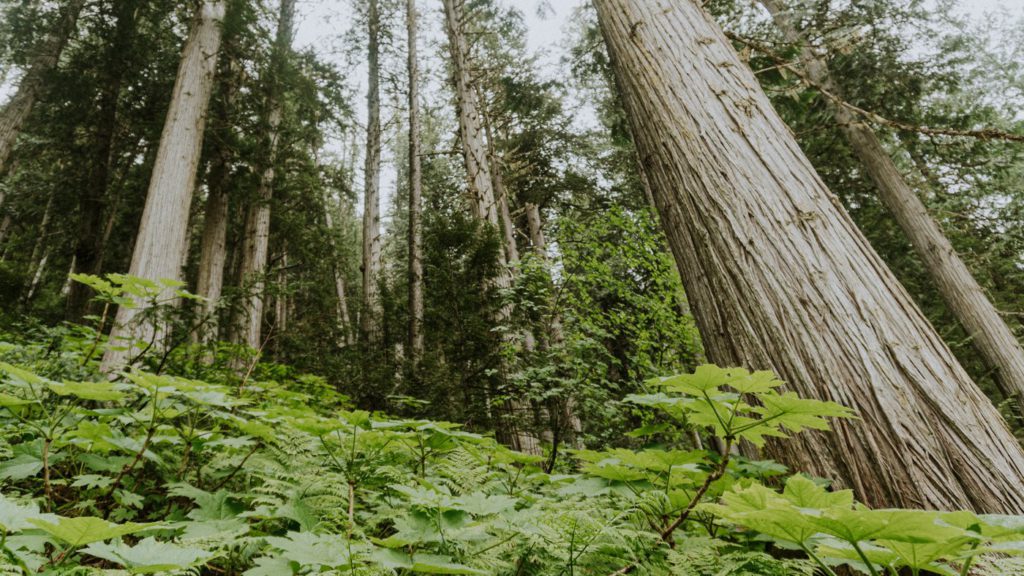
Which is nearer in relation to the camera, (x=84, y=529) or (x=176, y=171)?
(x=84, y=529)

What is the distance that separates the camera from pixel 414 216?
403 inches

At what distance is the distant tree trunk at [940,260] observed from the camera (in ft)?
23.8

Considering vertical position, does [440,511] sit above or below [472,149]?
below

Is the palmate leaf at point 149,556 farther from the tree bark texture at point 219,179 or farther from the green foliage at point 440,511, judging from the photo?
the tree bark texture at point 219,179

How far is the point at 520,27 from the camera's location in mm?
12359

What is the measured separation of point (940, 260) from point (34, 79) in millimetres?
16708

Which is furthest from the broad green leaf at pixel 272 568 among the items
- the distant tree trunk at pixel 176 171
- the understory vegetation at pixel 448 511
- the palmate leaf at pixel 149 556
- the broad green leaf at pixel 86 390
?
the distant tree trunk at pixel 176 171

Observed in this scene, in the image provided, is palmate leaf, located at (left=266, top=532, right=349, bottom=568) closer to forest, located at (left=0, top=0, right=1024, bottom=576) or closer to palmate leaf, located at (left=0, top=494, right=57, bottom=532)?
forest, located at (left=0, top=0, right=1024, bottom=576)

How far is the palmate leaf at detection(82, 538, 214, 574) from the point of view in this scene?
710 mm

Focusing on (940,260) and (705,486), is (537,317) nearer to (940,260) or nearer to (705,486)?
(705,486)

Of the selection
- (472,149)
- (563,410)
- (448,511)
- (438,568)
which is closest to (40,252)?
(472,149)

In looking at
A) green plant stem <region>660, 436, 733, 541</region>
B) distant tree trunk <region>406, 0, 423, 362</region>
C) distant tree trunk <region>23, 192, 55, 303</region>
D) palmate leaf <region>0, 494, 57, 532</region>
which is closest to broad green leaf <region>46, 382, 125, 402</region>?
palmate leaf <region>0, 494, 57, 532</region>

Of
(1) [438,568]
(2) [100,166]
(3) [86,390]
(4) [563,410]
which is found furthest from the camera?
(2) [100,166]

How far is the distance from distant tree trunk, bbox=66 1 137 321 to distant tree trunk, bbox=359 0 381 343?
4.86 metres
